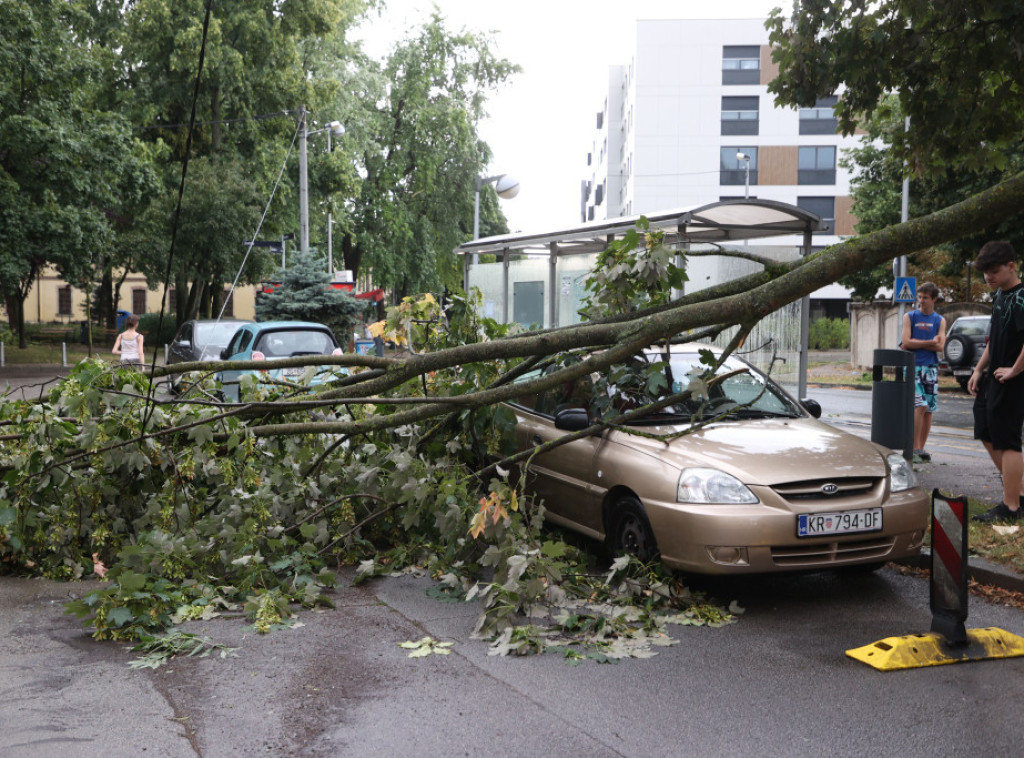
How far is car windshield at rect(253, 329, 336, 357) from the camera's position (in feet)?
47.1

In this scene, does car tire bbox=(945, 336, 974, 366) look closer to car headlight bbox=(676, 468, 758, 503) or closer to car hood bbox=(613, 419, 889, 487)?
car hood bbox=(613, 419, 889, 487)

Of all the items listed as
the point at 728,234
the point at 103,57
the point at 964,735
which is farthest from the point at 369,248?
the point at 964,735

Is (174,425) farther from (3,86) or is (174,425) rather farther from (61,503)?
(3,86)

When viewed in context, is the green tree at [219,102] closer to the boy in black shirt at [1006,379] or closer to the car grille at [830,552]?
the boy in black shirt at [1006,379]

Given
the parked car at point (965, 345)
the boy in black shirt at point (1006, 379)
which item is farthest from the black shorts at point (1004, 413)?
the parked car at point (965, 345)

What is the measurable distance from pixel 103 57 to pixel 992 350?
106 feet

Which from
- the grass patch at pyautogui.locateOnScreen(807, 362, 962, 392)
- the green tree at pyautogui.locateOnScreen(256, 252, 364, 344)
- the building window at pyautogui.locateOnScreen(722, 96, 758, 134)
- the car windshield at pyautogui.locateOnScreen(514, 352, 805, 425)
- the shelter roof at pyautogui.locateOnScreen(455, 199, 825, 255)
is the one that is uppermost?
the building window at pyautogui.locateOnScreen(722, 96, 758, 134)

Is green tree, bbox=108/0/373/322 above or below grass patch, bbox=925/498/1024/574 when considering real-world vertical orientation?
above

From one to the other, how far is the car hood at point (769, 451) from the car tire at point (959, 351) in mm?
17800

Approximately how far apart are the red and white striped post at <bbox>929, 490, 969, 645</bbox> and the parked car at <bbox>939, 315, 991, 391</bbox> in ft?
62.4

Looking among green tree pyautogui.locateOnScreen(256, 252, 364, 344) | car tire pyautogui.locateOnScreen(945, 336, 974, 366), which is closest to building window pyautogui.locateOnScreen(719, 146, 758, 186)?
car tire pyautogui.locateOnScreen(945, 336, 974, 366)

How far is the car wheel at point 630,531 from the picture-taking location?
577 cm

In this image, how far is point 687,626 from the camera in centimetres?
534

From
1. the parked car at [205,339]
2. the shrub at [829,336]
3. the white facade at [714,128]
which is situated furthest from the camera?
the white facade at [714,128]
